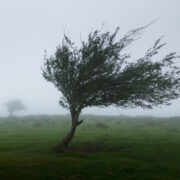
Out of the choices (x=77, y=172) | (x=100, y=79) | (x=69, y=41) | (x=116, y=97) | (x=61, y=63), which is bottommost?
(x=77, y=172)

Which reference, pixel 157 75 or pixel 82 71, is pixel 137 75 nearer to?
pixel 157 75

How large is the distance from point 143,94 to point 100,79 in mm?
6385

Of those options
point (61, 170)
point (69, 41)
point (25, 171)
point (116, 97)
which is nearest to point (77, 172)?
point (61, 170)

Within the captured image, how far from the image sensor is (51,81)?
3497 cm

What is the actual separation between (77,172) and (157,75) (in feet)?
60.0

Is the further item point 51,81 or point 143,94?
point 51,81

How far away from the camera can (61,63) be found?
110ft

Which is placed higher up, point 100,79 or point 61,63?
point 61,63

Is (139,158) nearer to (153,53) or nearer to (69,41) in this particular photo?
(153,53)

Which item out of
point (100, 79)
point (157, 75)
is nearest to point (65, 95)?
point (100, 79)

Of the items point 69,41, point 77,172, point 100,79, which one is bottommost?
point 77,172

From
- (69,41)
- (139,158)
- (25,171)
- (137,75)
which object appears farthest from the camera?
(69,41)

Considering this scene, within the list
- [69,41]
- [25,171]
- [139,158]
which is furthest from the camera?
[69,41]

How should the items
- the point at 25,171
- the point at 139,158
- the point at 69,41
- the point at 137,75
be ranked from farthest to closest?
the point at 69,41
the point at 137,75
the point at 139,158
the point at 25,171
